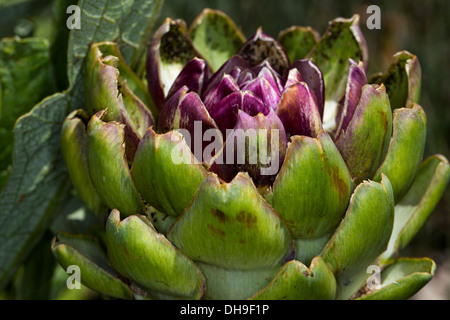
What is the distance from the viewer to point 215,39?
2.64 ft

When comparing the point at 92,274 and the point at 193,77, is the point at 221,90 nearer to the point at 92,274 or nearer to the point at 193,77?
the point at 193,77

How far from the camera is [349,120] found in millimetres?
623

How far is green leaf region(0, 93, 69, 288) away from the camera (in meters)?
0.72

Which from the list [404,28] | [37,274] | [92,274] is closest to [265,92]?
[92,274]

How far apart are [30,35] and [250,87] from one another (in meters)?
0.41

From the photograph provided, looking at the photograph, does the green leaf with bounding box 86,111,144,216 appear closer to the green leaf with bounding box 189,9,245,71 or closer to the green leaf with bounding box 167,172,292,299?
the green leaf with bounding box 167,172,292,299

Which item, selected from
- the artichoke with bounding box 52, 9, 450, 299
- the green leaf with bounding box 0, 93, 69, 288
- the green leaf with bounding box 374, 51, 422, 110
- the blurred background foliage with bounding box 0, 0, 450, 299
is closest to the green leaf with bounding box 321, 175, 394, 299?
the artichoke with bounding box 52, 9, 450, 299

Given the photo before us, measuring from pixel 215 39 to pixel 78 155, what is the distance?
0.26 m

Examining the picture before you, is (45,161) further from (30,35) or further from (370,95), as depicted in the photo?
(370,95)

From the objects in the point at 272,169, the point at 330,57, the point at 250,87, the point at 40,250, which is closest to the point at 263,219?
the point at 272,169

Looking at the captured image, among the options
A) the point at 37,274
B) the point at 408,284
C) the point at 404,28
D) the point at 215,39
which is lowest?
the point at 37,274

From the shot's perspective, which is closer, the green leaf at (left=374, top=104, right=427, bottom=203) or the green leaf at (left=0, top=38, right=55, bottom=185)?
the green leaf at (left=374, top=104, right=427, bottom=203)

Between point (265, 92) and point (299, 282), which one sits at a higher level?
point (265, 92)

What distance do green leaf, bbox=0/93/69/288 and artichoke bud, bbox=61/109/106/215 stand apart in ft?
0.23
